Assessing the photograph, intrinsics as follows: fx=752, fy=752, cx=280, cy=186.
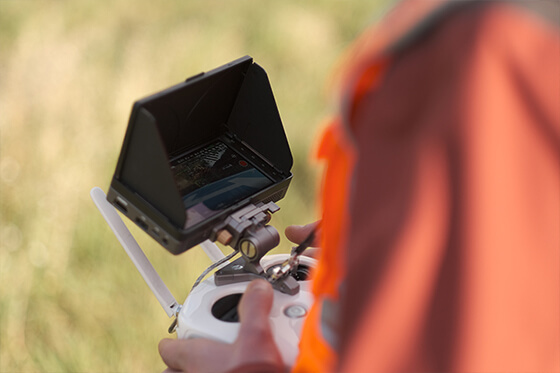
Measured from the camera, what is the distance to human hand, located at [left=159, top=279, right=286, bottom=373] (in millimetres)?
1080

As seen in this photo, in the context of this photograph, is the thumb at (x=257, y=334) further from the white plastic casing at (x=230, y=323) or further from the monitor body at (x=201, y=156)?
the monitor body at (x=201, y=156)

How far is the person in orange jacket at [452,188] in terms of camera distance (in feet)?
2.09

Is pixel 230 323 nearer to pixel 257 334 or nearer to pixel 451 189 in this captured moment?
pixel 257 334

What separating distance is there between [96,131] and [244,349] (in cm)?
208

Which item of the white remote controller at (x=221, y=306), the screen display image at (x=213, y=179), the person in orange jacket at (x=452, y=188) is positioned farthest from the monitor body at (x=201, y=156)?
the person in orange jacket at (x=452, y=188)

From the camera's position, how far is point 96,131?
2996mm

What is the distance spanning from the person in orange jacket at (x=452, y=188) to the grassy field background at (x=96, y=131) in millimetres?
1643

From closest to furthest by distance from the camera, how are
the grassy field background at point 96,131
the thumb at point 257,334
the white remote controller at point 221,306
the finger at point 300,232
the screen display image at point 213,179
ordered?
1. the thumb at point 257,334
2. the white remote controller at point 221,306
3. the screen display image at point 213,179
4. the finger at point 300,232
5. the grassy field background at point 96,131

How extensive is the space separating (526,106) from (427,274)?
6.8 inches

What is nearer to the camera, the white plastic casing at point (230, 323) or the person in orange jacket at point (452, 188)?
the person in orange jacket at point (452, 188)

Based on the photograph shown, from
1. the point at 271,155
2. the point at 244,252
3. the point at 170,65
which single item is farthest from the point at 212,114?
the point at 170,65

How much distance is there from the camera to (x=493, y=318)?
693 millimetres

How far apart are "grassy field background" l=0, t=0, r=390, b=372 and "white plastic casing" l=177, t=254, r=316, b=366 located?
1122mm

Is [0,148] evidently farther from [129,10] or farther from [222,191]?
[222,191]
